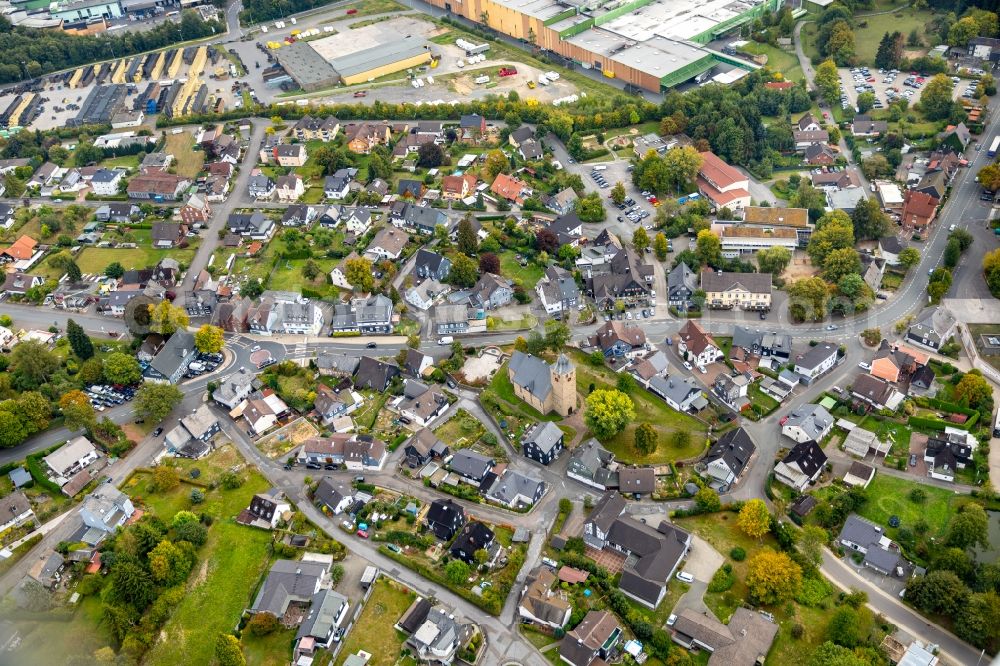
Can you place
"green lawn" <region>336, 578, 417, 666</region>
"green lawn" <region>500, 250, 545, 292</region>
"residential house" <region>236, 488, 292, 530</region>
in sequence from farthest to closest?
"green lawn" <region>500, 250, 545, 292</region> < "residential house" <region>236, 488, 292, 530</region> < "green lawn" <region>336, 578, 417, 666</region>

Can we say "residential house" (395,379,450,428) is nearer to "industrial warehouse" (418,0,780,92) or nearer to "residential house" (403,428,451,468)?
"residential house" (403,428,451,468)

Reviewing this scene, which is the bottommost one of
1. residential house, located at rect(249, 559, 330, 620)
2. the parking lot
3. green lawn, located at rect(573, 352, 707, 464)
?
green lawn, located at rect(573, 352, 707, 464)

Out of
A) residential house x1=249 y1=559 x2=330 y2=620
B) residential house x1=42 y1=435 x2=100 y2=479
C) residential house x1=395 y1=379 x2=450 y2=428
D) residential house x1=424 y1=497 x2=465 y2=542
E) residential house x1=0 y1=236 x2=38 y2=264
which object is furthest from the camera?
residential house x1=0 y1=236 x2=38 y2=264

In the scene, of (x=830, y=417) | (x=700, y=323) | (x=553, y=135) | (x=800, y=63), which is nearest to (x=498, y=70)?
(x=553, y=135)

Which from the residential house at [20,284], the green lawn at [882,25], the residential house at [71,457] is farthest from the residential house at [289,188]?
the green lawn at [882,25]

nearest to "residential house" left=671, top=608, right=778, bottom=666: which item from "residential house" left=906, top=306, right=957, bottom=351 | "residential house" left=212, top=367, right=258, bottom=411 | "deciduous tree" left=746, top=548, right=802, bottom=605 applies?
"deciduous tree" left=746, top=548, right=802, bottom=605

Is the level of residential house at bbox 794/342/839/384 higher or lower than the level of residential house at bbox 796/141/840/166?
lower

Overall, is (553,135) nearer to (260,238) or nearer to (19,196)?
(260,238)

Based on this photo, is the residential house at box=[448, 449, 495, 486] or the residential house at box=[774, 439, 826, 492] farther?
the residential house at box=[448, 449, 495, 486]
